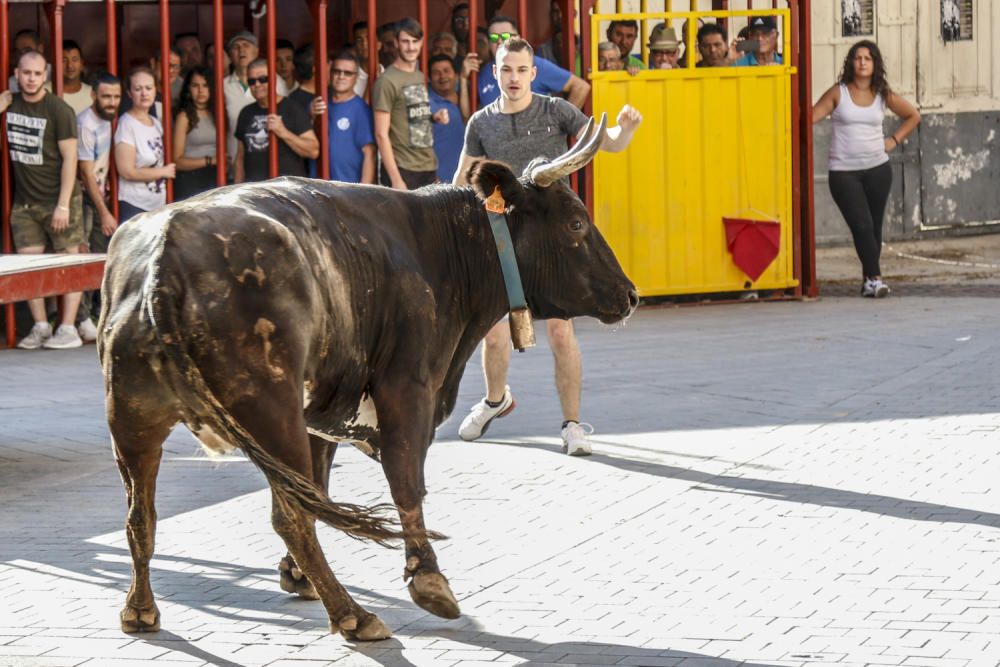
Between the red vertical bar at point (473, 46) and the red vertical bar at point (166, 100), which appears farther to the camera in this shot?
the red vertical bar at point (473, 46)

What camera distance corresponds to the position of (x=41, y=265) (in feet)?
29.8

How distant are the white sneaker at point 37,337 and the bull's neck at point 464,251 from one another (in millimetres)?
7524

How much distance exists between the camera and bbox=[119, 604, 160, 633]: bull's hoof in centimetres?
604

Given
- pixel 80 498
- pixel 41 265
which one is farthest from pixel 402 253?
pixel 41 265

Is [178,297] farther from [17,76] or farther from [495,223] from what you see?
[17,76]

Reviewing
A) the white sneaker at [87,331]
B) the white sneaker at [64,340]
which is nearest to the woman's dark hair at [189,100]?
the white sneaker at [87,331]

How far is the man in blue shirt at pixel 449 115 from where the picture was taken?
1430 centimetres

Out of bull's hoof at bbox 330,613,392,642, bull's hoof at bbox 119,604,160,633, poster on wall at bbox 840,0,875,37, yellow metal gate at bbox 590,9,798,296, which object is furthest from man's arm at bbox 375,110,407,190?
bull's hoof at bbox 330,613,392,642

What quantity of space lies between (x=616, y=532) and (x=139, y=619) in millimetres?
2176

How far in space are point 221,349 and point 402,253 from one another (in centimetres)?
107

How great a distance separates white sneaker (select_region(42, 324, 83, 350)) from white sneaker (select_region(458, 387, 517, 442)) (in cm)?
477

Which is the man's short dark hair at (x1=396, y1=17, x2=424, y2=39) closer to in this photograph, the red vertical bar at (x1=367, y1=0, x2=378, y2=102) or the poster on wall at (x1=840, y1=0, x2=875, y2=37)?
the red vertical bar at (x1=367, y1=0, x2=378, y2=102)

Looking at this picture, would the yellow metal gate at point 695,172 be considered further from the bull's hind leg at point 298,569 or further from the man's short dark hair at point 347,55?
the bull's hind leg at point 298,569

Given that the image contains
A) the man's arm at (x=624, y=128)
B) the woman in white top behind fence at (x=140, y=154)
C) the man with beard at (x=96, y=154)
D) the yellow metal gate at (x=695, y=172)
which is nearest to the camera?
the man's arm at (x=624, y=128)
